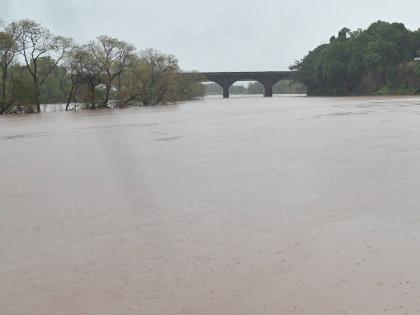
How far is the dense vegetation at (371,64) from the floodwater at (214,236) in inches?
3029

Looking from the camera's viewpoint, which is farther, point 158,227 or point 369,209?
point 369,209

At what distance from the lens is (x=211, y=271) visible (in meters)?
4.77

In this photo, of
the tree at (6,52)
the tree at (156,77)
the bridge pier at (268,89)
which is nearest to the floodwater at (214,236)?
the tree at (6,52)

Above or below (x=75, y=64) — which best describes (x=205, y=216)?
below

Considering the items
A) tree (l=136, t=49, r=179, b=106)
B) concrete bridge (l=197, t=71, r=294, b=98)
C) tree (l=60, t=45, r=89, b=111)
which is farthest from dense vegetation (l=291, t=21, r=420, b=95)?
tree (l=60, t=45, r=89, b=111)

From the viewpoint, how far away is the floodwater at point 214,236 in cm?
420

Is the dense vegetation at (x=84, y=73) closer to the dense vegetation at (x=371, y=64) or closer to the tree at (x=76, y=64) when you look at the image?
the tree at (x=76, y=64)

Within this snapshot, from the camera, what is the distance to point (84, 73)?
50469 mm

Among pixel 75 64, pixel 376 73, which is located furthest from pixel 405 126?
pixel 376 73

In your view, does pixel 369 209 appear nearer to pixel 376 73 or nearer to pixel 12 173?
pixel 12 173

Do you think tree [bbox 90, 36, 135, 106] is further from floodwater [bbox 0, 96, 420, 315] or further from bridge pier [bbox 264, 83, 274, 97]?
bridge pier [bbox 264, 83, 274, 97]

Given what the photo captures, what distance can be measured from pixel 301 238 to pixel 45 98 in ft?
192

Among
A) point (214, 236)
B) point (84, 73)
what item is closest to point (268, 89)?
point (84, 73)

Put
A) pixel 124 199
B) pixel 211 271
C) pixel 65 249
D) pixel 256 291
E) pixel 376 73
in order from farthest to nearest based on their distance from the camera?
pixel 376 73 < pixel 124 199 < pixel 65 249 < pixel 211 271 < pixel 256 291
